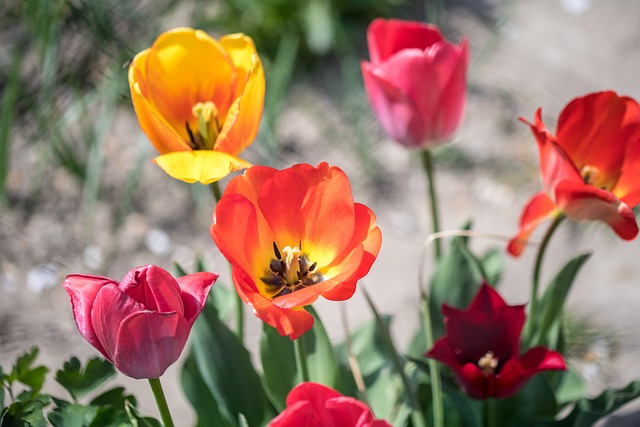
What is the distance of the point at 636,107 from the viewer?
2.16 feet

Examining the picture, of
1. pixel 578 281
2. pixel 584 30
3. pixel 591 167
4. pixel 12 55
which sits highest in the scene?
pixel 591 167

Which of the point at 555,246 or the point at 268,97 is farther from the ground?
the point at 268,97

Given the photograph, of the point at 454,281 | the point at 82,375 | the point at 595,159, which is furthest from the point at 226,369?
the point at 595,159

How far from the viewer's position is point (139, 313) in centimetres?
52

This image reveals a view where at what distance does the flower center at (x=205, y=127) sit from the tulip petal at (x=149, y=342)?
0.22 meters

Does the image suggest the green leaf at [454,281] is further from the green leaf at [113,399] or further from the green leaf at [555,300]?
the green leaf at [113,399]

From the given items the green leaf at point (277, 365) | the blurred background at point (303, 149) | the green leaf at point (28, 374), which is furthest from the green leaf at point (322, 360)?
the blurred background at point (303, 149)

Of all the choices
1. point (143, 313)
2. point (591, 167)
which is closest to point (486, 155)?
point (591, 167)

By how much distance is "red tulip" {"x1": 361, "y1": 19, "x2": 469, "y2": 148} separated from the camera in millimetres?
802

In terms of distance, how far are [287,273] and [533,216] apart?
237 millimetres

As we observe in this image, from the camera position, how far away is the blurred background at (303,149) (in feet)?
5.51

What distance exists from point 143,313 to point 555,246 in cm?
139

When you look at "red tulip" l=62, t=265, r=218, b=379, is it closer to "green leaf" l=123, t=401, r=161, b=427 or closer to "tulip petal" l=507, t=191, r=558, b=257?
"green leaf" l=123, t=401, r=161, b=427

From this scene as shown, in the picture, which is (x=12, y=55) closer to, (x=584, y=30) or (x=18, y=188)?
(x=18, y=188)
